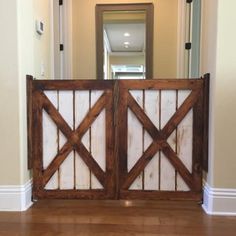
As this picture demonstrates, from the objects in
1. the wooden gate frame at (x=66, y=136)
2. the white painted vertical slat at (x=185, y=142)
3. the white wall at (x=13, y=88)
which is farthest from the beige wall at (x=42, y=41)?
the white painted vertical slat at (x=185, y=142)

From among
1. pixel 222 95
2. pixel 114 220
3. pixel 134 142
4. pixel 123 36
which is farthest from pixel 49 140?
pixel 123 36

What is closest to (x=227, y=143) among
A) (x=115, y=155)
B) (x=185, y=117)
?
(x=185, y=117)

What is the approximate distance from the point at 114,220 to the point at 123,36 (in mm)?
6039

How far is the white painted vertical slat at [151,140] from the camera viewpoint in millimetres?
2354

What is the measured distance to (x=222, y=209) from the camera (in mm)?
2164

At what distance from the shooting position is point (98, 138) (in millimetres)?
2400

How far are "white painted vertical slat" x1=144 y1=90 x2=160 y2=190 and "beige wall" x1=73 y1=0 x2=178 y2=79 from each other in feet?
5.61

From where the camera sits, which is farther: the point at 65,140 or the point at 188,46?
the point at 188,46

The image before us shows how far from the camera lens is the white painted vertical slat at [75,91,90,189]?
7.83ft

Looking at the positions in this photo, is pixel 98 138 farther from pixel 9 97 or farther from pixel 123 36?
pixel 123 36

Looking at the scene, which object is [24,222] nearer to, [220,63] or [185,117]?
[185,117]

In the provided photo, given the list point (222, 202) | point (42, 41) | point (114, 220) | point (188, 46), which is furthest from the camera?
point (188, 46)

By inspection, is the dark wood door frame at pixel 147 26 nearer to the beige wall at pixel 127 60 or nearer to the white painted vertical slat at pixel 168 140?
the white painted vertical slat at pixel 168 140

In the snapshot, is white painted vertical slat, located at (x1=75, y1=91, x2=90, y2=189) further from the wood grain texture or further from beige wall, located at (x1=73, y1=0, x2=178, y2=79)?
beige wall, located at (x1=73, y1=0, x2=178, y2=79)
